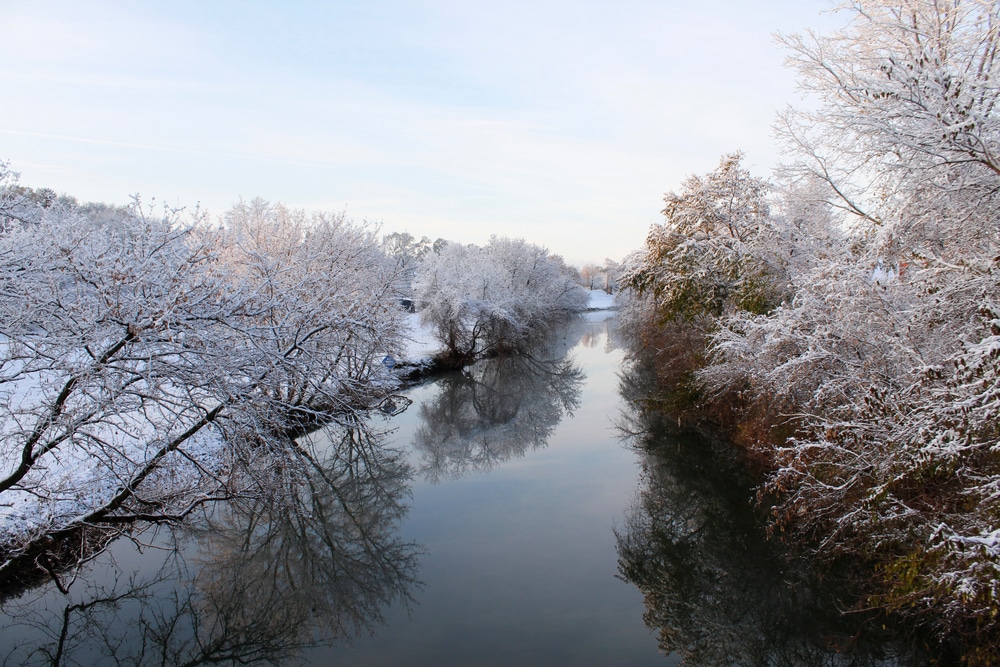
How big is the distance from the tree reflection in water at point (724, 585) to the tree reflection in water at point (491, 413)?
4.07 m

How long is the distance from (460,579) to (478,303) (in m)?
21.3

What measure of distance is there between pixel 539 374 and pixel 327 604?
62.2ft

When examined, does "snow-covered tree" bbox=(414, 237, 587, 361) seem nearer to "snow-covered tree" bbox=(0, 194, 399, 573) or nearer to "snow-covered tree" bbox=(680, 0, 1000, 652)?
"snow-covered tree" bbox=(0, 194, 399, 573)

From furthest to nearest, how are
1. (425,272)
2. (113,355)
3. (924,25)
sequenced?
1. (425,272)
2. (113,355)
3. (924,25)

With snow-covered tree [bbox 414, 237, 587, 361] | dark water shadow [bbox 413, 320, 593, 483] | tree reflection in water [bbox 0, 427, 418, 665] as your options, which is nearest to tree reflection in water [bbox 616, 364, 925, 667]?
tree reflection in water [bbox 0, 427, 418, 665]

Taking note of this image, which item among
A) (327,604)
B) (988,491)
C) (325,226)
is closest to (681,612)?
(988,491)

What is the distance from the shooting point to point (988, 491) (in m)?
5.43

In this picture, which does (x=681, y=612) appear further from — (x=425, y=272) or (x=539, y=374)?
(x=425, y=272)

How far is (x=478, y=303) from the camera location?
29.0 meters

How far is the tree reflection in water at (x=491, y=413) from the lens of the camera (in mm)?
14250

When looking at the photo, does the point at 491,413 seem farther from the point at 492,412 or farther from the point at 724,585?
the point at 724,585

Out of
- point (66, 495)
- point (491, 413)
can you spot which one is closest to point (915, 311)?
point (66, 495)

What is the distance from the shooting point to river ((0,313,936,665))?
6.75m

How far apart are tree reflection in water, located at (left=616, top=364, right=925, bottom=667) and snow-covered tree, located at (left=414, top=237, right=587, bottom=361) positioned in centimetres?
1646
